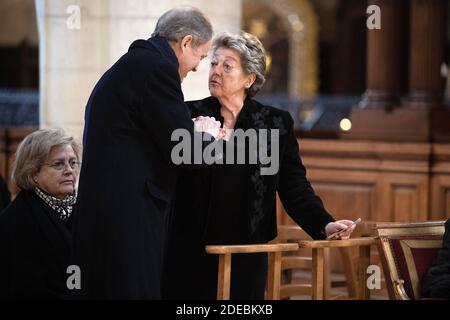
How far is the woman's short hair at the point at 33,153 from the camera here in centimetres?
445

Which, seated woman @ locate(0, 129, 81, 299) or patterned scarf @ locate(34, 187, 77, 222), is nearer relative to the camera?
seated woman @ locate(0, 129, 81, 299)

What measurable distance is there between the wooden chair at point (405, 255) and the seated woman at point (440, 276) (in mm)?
80

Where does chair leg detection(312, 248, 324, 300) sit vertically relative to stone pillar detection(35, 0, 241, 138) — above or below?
below

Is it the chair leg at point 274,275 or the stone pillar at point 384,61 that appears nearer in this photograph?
the chair leg at point 274,275

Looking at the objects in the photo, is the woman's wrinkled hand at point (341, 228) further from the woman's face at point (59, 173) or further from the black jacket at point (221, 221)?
the woman's face at point (59, 173)

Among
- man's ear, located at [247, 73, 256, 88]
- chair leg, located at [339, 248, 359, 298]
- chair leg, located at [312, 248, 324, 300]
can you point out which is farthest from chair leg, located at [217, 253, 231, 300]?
chair leg, located at [339, 248, 359, 298]

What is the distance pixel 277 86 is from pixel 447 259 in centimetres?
1313

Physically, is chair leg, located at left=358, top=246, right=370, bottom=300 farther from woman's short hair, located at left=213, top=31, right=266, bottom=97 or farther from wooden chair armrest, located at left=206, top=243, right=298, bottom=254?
woman's short hair, located at left=213, top=31, right=266, bottom=97

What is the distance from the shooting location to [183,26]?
3.87 metres

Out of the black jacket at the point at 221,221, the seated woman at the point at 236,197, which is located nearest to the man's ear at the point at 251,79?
the seated woman at the point at 236,197

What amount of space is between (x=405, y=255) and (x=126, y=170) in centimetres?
142

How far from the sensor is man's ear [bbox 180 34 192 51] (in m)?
3.87

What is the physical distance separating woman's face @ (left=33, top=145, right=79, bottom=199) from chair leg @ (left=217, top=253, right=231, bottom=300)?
851 mm
